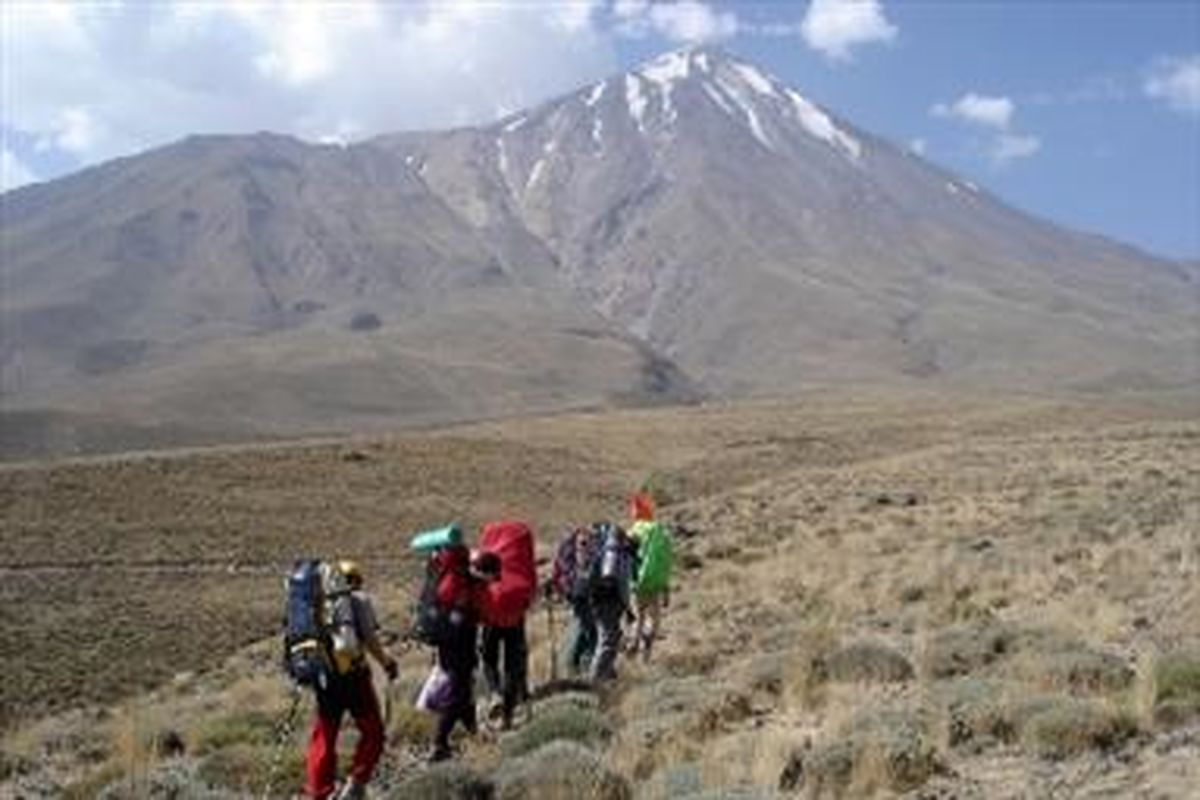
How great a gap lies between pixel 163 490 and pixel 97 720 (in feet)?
102

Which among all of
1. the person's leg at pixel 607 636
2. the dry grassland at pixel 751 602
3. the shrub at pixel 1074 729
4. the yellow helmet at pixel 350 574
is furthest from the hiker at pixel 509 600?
the shrub at pixel 1074 729

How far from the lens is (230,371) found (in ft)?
641

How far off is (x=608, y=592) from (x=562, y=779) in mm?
5944

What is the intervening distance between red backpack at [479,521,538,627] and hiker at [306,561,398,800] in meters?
2.64

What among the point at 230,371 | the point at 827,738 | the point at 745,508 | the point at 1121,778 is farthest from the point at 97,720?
the point at 230,371

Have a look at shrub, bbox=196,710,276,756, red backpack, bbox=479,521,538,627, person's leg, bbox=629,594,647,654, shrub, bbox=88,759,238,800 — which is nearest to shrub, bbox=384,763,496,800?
shrub, bbox=88,759,238,800

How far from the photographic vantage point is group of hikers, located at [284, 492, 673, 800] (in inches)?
496

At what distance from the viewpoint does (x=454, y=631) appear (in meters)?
14.4

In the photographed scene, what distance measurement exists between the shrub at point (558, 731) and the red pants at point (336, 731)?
1.41 meters

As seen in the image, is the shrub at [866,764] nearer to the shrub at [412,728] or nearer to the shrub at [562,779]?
the shrub at [562,779]

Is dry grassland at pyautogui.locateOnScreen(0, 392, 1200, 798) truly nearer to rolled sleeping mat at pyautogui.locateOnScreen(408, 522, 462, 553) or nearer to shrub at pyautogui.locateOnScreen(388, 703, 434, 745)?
shrub at pyautogui.locateOnScreen(388, 703, 434, 745)

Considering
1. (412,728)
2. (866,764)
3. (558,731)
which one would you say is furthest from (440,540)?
(866,764)

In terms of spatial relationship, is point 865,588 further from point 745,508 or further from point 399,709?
point 745,508

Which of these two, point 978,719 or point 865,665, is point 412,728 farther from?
point 978,719
